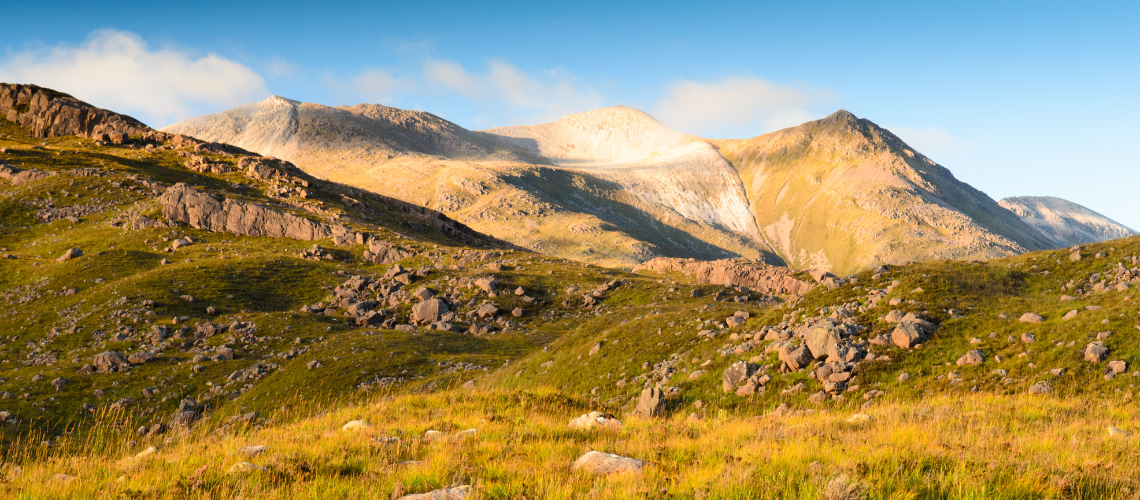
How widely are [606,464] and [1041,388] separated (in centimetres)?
1511

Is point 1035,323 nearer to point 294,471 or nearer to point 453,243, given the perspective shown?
point 294,471

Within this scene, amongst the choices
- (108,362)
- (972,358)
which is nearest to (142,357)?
(108,362)

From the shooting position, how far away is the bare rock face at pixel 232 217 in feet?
260

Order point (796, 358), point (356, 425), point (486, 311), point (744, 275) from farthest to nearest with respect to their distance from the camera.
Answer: point (744, 275) → point (486, 311) → point (796, 358) → point (356, 425)

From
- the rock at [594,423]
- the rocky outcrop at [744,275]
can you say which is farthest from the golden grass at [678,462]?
the rocky outcrop at [744,275]

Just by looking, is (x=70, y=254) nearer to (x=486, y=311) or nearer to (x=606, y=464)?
(x=486, y=311)

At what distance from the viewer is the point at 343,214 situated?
9456 cm

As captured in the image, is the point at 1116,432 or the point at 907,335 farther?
the point at 907,335

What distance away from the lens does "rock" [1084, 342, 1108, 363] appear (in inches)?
639

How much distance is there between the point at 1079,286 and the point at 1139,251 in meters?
3.28

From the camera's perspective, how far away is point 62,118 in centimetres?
12494

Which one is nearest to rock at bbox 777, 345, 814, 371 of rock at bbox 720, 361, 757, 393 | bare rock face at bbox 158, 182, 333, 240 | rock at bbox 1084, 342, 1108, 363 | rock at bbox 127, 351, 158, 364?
rock at bbox 720, 361, 757, 393

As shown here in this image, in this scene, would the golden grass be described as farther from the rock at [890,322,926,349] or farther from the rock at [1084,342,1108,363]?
the rock at [890,322,926,349]

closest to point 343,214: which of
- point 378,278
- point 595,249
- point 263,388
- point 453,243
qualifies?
point 453,243
